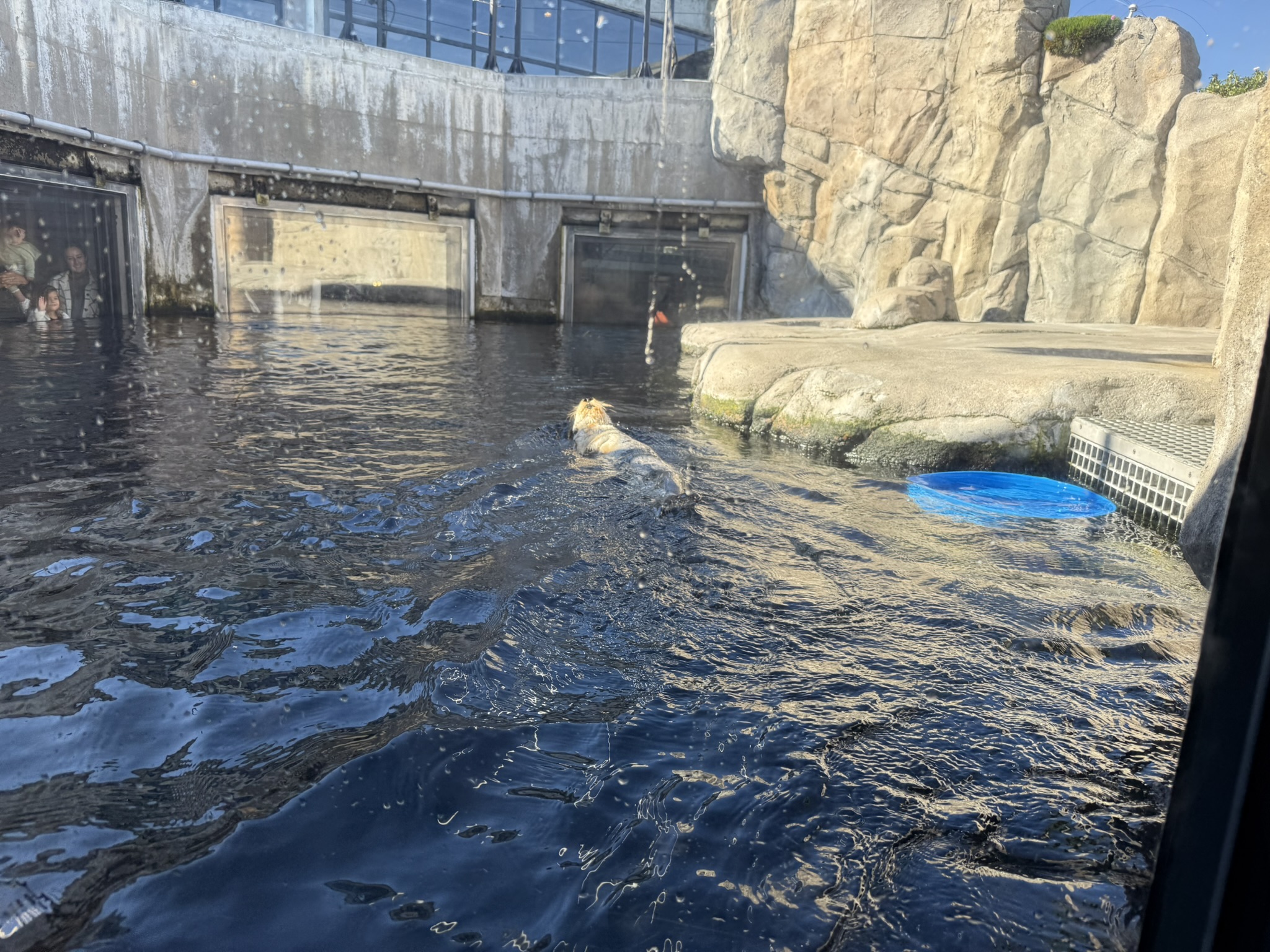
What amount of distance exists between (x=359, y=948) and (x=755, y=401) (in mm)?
4926

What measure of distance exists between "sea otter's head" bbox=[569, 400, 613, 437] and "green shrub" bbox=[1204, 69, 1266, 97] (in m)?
9.43

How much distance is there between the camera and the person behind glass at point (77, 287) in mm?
10734

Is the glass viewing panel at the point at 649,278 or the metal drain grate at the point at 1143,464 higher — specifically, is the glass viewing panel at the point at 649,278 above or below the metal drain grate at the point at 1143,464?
above

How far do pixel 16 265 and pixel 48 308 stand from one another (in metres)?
0.68

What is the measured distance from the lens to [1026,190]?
11148 millimetres

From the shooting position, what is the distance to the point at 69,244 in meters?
10.7

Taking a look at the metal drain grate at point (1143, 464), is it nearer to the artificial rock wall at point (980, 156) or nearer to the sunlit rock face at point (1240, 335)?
the sunlit rock face at point (1240, 335)

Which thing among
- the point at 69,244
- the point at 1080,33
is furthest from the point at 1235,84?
the point at 69,244

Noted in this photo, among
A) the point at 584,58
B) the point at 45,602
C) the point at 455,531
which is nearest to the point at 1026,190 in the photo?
the point at 584,58

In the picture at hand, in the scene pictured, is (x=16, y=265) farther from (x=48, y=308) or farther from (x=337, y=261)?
(x=337, y=261)

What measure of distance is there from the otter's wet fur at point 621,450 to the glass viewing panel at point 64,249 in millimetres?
8132

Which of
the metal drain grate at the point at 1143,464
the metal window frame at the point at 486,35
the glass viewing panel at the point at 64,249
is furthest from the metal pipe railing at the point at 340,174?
the metal drain grate at the point at 1143,464

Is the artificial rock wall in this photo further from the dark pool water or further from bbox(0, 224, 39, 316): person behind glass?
bbox(0, 224, 39, 316): person behind glass

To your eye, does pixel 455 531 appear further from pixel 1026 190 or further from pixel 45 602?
pixel 1026 190
